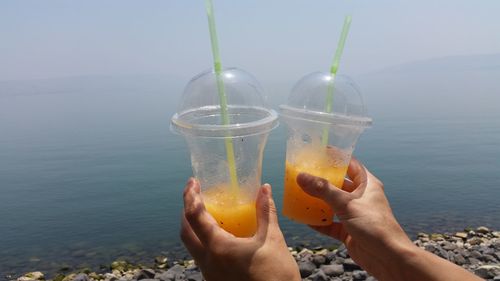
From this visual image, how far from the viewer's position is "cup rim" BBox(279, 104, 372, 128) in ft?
7.86

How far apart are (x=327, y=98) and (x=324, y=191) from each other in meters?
0.60

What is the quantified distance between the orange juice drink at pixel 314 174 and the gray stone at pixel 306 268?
4.72m

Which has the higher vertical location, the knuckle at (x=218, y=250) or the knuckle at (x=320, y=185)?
the knuckle at (x=320, y=185)

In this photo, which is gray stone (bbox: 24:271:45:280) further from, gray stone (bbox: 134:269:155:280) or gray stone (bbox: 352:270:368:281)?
gray stone (bbox: 352:270:368:281)

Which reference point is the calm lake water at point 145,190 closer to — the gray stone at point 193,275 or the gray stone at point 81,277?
the gray stone at point 81,277

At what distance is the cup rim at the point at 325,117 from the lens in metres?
2.40

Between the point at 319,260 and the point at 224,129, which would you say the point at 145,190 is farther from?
the point at 224,129

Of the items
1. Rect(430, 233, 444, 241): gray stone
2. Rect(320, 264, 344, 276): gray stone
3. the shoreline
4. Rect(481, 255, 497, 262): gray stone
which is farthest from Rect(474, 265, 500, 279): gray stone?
Rect(430, 233, 444, 241): gray stone

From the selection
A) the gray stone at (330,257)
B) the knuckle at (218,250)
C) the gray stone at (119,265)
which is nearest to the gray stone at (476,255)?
the gray stone at (330,257)

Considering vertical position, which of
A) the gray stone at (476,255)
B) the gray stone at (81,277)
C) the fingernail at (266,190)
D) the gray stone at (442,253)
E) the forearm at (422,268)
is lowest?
the gray stone at (81,277)

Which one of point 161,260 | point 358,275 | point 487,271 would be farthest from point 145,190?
point 487,271

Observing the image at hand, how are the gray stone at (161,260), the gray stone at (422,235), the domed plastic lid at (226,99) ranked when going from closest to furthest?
1. the domed plastic lid at (226,99)
2. the gray stone at (161,260)
3. the gray stone at (422,235)

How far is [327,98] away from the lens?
2.54 m

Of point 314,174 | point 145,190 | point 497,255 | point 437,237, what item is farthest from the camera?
point 145,190
